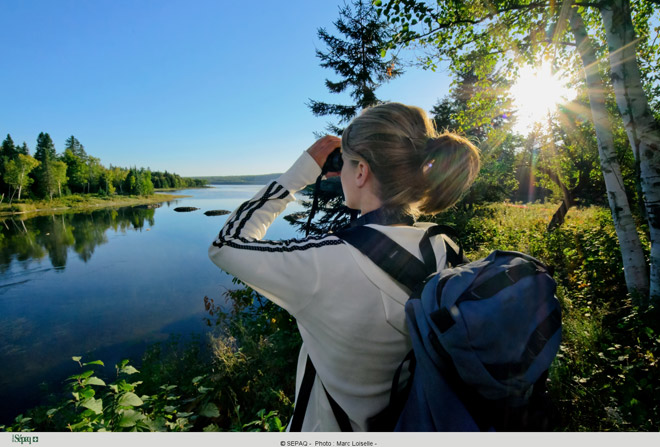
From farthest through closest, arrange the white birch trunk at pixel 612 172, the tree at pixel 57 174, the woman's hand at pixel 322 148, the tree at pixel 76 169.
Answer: the tree at pixel 76 169
the tree at pixel 57 174
the white birch trunk at pixel 612 172
the woman's hand at pixel 322 148

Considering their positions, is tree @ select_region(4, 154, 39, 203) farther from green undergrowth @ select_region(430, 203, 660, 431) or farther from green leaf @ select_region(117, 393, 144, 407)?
green undergrowth @ select_region(430, 203, 660, 431)

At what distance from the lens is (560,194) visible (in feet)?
28.3

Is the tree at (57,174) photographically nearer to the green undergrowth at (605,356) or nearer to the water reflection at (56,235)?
the water reflection at (56,235)

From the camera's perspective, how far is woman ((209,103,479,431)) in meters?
0.68

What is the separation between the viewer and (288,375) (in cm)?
320

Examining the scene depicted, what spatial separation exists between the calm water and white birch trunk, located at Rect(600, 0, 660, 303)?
3.73 m

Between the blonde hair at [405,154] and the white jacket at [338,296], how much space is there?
0.16m

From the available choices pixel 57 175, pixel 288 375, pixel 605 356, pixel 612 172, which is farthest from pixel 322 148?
pixel 57 175

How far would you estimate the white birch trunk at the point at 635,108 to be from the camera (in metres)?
2.38

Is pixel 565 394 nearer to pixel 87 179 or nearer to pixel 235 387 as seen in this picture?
pixel 235 387

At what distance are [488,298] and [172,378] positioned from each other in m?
4.96

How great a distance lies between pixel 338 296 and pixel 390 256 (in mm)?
174
